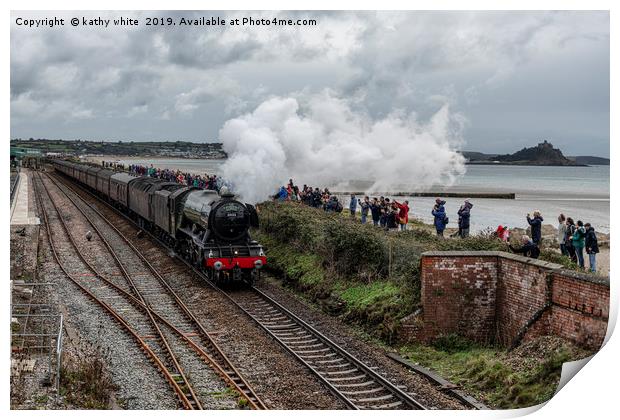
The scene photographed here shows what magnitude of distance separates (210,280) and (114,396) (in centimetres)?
1019

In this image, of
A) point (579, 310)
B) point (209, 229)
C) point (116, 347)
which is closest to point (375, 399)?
point (579, 310)

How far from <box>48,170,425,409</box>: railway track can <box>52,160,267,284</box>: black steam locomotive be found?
1.51 m

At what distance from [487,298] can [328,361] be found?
11.9 ft

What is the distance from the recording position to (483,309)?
15.0 metres

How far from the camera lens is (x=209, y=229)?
2172 centimetres

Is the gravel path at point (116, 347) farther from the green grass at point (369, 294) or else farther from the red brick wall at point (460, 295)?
the red brick wall at point (460, 295)

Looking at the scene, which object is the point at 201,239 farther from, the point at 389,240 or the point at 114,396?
the point at 114,396

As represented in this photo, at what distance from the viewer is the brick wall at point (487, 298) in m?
13.3

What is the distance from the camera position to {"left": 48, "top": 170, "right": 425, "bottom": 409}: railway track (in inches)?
481

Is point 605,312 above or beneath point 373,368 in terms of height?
above

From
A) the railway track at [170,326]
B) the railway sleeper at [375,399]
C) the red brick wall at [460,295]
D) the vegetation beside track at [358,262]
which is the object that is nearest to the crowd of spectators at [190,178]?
the vegetation beside track at [358,262]
